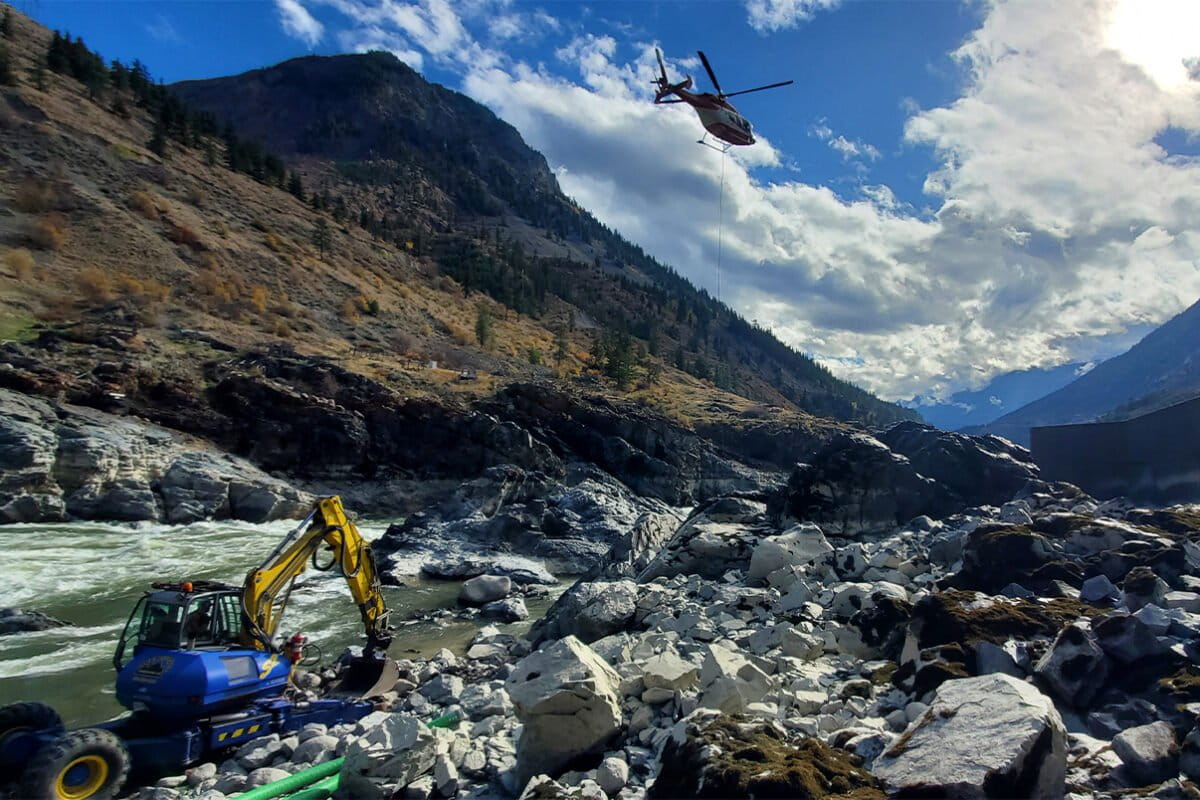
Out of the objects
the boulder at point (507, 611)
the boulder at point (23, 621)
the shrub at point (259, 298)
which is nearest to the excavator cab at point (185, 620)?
the boulder at point (23, 621)

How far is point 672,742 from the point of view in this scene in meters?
5.75

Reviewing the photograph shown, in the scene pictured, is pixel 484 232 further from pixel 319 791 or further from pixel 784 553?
pixel 319 791

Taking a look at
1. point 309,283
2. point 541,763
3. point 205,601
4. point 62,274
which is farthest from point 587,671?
point 309,283

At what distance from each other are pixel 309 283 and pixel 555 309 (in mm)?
58007

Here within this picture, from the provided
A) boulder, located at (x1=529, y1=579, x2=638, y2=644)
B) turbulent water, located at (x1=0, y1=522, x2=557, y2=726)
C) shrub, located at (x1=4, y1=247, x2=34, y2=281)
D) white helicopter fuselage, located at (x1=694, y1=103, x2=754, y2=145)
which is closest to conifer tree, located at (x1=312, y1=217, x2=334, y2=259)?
shrub, located at (x1=4, y1=247, x2=34, y2=281)

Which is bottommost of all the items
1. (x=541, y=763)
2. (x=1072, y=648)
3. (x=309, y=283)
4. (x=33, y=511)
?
(x=33, y=511)

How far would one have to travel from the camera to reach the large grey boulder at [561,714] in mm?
6469

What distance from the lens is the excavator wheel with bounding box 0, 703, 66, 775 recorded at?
715 cm

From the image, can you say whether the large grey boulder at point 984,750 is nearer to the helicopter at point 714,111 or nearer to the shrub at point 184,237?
the helicopter at point 714,111

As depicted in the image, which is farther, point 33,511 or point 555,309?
point 555,309

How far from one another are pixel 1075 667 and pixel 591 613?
28.9ft

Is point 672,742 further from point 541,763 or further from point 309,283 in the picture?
point 309,283

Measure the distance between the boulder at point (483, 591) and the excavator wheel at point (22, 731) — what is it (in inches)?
508

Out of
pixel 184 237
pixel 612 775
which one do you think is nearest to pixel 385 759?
pixel 612 775
